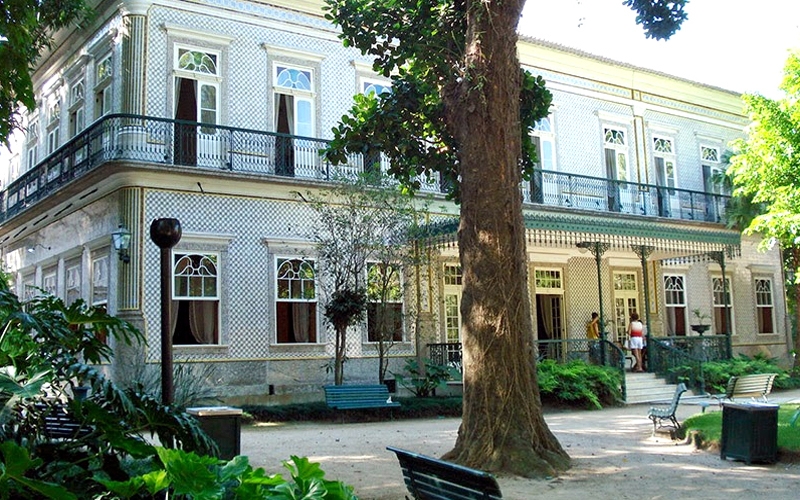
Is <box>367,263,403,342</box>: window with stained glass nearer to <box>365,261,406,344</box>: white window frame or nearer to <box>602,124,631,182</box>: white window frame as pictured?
<box>365,261,406,344</box>: white window frame

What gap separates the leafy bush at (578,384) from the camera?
1678 centimetres

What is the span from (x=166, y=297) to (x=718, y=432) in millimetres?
7169

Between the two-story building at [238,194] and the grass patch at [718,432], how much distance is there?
690 cm

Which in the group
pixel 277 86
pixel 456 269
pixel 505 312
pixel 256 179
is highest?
pixel 277 86

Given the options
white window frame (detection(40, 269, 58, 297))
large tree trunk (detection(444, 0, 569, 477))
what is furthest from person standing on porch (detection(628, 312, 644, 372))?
white window frame (detection(40, 269, 58, 297))

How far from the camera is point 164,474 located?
3.29m

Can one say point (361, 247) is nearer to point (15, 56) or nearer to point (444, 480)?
point (15, 56)

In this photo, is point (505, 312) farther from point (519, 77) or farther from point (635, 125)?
point (635, 125)

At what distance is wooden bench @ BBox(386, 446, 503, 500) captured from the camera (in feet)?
13.7

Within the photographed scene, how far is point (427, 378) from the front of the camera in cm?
1694

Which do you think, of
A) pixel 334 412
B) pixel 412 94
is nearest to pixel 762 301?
pixel 334 412

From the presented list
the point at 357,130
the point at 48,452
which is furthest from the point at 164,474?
the point at 357,130

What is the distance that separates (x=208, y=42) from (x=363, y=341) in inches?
274

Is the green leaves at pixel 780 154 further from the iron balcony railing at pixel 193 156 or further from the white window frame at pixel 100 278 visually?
the white window frame at pixel 100 278
